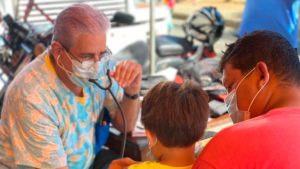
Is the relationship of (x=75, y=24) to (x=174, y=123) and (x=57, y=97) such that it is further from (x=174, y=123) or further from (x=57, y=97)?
(x=174, y=123)

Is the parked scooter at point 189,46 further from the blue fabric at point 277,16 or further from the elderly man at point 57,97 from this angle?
the elderly man at point 57,97

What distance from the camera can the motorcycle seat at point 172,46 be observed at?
159 inches

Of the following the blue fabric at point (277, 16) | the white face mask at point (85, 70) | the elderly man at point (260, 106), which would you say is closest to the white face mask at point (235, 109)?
the elderly man at point (260, 106)

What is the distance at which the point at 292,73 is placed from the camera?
1147 millimetres

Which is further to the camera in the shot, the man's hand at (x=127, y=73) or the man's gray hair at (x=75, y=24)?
the man's hand at (x=127, y=73)

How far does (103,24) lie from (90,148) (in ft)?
1.84

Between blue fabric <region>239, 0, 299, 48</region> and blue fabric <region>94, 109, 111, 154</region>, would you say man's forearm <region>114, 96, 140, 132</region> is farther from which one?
blue fabric <region>239, 0, 299, 48</region>

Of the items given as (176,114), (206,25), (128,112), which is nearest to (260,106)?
(176,114)

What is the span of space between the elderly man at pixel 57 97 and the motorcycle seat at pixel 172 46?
216 cm

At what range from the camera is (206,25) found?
392cm

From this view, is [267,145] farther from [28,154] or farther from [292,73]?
[28,154]

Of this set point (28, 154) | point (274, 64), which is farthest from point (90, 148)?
point (274, 64)

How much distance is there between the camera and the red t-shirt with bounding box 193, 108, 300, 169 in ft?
3.34

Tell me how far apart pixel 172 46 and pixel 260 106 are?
291 cm
